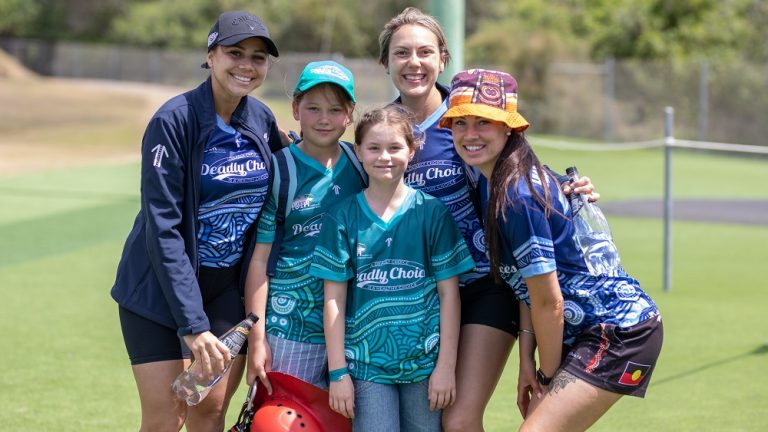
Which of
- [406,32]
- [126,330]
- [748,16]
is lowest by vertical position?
[126,330]

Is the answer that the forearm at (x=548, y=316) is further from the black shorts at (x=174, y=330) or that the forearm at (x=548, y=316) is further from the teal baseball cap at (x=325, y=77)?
the black shorts at (x=174, y=330)

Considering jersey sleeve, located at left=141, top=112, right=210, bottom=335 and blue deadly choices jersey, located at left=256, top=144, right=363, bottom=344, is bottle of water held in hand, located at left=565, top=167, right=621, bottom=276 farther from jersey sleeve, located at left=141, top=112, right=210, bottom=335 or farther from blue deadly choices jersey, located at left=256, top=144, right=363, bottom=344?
jersey sleeve, located at left=141, top=112, right=210, bottom=335

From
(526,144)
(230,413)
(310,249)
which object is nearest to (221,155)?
(310,249)

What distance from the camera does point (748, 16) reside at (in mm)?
35906

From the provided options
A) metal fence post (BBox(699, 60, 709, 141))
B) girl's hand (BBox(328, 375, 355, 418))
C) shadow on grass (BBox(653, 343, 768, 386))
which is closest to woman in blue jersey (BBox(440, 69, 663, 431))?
girl's hand (BBox(328, 375, 355, 418))

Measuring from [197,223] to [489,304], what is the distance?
127cm

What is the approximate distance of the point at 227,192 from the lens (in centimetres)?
450

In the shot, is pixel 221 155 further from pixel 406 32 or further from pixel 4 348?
pixel 4 348

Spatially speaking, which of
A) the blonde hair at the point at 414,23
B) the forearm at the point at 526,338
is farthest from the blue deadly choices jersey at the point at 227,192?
the forearm at the point at 526,338

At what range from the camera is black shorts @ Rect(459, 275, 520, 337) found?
4.57 metres

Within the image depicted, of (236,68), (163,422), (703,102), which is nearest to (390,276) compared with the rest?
(236,68)

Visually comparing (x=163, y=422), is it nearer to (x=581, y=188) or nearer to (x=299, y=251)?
(x=299, y=251)

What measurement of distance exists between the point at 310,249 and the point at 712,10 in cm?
3209

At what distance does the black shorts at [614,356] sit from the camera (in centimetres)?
421
